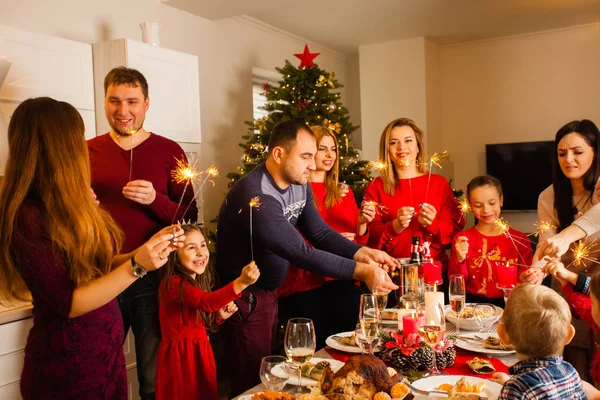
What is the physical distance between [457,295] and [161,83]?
2.47m

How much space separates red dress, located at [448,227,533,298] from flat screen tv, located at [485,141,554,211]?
373cm

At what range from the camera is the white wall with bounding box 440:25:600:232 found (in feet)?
20.8

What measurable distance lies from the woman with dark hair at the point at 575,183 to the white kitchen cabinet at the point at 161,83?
2.41 m

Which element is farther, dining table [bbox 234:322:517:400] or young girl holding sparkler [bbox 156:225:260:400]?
young girl holding sparkler [bbox 156:225:260:400]

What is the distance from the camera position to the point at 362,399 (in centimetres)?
149

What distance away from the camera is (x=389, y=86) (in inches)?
265

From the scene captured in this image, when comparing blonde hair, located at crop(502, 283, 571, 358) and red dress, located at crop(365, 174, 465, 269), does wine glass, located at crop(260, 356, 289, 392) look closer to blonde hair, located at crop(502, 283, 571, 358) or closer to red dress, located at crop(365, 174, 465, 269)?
blonde hair, located at crop(502, 283, 571, 358)

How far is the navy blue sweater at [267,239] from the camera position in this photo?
236cm

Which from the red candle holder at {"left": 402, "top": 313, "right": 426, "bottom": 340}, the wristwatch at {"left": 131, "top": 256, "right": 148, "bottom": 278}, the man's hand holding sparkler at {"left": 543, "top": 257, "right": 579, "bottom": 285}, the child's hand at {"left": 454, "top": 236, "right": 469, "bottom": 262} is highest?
the wristwatch at {"left": 131, "top": 256, "right": 148, "bottom": 278}

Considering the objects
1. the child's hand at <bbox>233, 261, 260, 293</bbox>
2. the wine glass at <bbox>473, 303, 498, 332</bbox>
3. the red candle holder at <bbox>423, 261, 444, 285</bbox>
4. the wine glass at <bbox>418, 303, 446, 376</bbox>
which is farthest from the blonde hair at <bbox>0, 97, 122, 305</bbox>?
the wine glass at <bbox>473, 303, 498, 332</bbox>

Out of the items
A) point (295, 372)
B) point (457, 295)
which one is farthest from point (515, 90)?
point (295, 372)

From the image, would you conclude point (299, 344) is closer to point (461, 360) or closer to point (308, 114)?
point (461, 360)

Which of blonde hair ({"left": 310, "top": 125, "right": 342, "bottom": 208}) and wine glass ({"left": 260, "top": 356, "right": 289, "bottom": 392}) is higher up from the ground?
blonde hair ({"left": 310, "top": 125, "right": 342, "bottom": 208})

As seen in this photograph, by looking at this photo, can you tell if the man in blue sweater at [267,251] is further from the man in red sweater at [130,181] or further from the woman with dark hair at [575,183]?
the woman with dark hair at [575,183]
